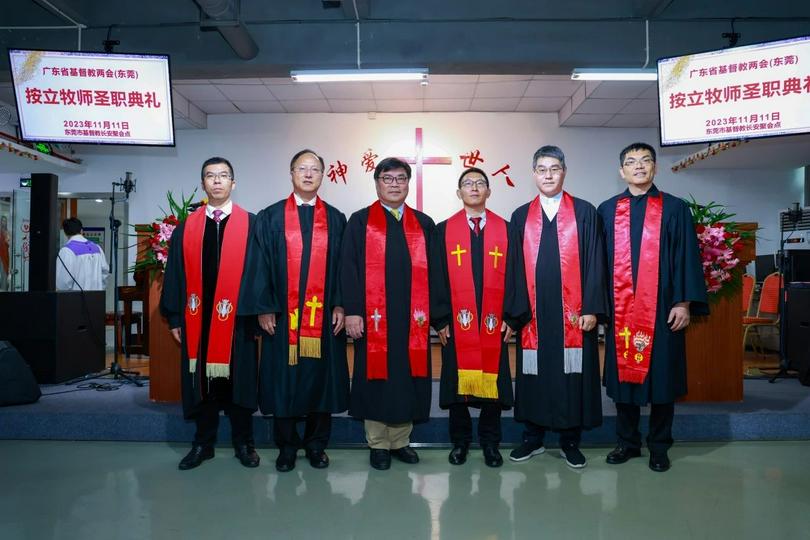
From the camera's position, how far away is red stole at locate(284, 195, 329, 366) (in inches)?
111

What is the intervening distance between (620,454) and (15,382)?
359cm

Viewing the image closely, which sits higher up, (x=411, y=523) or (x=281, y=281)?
(x=281, y=281)

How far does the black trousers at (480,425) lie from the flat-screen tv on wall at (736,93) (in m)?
2.38

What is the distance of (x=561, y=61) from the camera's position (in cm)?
486

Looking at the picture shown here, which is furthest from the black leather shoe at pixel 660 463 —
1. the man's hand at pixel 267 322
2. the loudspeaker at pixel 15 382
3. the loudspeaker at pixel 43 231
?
the loudspeaker at pixel 43 231

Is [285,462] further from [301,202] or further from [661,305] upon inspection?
[661,305]

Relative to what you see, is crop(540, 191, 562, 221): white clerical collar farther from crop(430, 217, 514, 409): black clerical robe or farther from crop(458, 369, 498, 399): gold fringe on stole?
crop(458, 369, 498, 399): gold fringe on stole

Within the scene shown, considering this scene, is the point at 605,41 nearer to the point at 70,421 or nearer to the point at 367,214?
Result: the point at 367,214

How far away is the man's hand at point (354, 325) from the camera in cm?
279

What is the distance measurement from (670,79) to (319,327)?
9.97 ft

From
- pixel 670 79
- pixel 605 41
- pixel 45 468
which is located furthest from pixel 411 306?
pixel 605 41

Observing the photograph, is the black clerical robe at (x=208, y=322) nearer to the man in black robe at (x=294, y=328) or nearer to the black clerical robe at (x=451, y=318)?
the man in black robe at (x=294, y=328)

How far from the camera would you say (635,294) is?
289 centimetres

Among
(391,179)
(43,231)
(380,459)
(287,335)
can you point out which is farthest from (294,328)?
(43,231)
